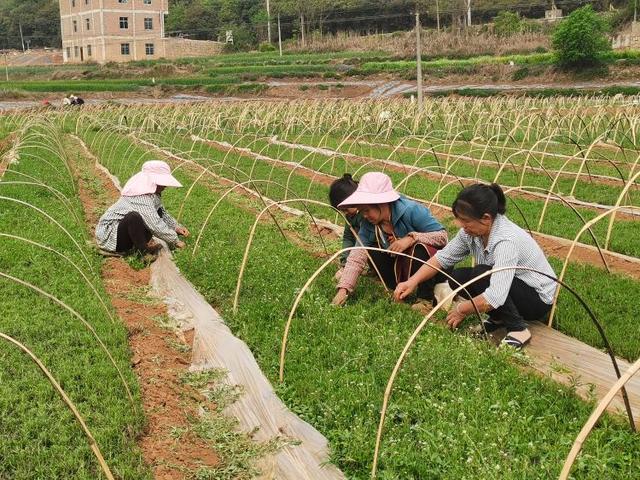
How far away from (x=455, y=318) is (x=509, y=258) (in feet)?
2.07

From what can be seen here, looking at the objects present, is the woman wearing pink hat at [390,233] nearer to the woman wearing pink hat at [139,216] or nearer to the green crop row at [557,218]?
the green crop row at [557,218]

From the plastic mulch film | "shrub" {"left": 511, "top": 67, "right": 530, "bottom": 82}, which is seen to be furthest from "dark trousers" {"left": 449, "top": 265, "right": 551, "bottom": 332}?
"shrub" {"left": 511, "top": 67, "right": 530, "bottom": 82}

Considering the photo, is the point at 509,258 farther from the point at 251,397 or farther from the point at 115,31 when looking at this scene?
the point at 115,31

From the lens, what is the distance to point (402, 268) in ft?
18.8

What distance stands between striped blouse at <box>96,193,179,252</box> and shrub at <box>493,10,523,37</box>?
52680 mm

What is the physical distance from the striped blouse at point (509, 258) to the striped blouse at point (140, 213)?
372 cm

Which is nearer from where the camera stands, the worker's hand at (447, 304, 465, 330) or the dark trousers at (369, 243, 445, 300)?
the worker's hand at (447, 304, 465, 330)

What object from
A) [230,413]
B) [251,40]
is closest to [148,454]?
Result: [230,413]

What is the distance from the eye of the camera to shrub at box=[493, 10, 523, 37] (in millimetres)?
54844

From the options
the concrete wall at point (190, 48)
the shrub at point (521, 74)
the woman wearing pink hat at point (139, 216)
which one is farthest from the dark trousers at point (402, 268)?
the concrete wall at point (190, 48)

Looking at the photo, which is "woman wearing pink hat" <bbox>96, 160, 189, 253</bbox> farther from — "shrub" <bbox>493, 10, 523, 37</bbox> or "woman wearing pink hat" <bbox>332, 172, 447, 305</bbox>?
"shrub" <bbox>493, 10, 523, 37</bbox>

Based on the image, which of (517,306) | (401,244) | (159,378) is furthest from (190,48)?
(517,306)

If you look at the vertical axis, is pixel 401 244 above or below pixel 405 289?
above

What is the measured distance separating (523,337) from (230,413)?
217 centimetres
